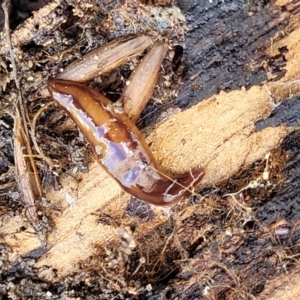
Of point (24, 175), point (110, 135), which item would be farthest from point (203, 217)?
point (24, 175)

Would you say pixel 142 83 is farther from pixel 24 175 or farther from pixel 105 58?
pixel 24 175

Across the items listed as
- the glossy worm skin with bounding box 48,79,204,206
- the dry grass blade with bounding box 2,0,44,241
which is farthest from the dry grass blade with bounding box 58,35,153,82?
the dry grass blade with bounding box 2,0,44,241

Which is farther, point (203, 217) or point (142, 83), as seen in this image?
point (203, 217)

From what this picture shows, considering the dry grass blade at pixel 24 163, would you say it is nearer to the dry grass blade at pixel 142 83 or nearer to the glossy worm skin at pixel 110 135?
the glossy worm skin at pixel 110 135

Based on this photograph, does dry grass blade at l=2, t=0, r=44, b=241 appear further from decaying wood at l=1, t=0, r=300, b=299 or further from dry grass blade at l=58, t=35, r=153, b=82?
dry grass blade at l=58, t=35, r=153, b=82

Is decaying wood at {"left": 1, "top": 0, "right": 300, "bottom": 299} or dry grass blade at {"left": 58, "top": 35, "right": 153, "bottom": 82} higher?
dry grass blade at {"left": 58, "top": 35, "right": 153, "bottom": 82}

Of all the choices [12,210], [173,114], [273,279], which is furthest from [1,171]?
[273,279]

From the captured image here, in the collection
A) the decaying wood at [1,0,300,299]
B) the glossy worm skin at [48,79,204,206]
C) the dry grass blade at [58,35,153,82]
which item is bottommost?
the decaying wood at [1,0,300,299]
